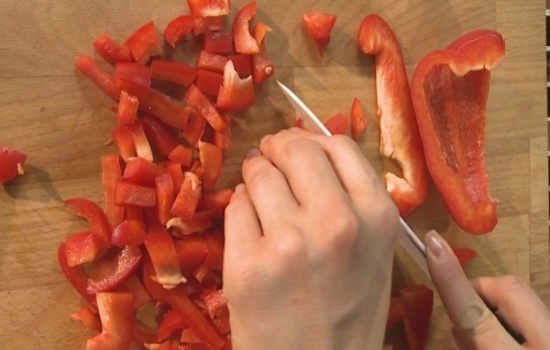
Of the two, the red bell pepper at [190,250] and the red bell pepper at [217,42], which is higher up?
the red bell pepper at [217,42]

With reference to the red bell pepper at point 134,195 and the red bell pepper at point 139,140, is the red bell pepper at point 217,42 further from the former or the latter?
the red bell pepper at point 134,195

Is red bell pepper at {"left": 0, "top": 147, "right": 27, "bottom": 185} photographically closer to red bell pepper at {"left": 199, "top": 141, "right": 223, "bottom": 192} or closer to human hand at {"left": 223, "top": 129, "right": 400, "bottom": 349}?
red bell pepper at {"left": 199, "top": 141, "right": 223, "bottom": 192}

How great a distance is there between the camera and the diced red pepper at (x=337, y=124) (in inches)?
52.7

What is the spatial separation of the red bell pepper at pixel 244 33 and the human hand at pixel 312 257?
356 millimetres

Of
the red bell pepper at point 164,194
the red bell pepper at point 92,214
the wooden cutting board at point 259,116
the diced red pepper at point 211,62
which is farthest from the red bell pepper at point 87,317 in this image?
the diced red pepper at point 211,62

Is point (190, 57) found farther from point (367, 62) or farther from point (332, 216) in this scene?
point (332, 216)

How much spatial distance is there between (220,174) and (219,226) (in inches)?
4.5

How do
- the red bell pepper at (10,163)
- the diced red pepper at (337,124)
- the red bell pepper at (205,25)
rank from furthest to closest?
1. the diced red pepper at (337,124)
2. the red bell pepper at (205,25)
3. the red bell pepper at (10,163)

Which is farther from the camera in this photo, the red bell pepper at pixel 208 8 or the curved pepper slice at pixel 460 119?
the curved pepper slice at pixel 460 119

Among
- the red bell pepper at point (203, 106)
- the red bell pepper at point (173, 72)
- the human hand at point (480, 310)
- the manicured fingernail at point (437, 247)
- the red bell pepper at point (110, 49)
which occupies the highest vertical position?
the red bell pepper at point (110, 49)

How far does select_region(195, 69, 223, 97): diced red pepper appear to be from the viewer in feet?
4.07

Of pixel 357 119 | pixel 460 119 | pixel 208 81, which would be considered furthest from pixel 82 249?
pixel 460 119

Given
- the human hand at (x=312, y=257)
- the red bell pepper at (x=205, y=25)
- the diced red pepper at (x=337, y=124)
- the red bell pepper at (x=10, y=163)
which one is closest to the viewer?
the human hand at (x=312, y=257)

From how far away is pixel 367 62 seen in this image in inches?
55.1
